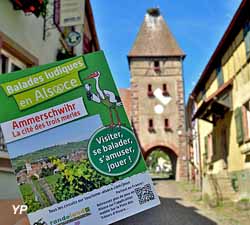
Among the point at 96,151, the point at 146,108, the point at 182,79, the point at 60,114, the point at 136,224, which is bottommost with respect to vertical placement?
the point at 136,224

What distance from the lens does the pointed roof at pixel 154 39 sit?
34.8 meters

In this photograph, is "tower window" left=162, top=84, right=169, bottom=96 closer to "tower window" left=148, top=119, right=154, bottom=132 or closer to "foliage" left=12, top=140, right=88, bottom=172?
"tower window" left=148, top=119, right=154, bottom=132

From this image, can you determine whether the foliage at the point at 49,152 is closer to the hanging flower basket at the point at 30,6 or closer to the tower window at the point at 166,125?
the hanging flower basket at the point at 30,6

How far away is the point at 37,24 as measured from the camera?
7570mm

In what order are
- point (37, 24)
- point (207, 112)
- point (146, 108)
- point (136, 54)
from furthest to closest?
point (136, 54), point (146, 108), point (207, 112), point (37, 24)

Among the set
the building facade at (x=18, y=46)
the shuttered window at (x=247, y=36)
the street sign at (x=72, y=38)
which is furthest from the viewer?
the shuttered window at (x=247, y=36)

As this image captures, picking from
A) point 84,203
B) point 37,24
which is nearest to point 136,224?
point 37,24

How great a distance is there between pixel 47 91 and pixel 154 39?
34297 millimetres

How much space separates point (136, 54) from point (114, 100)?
31899 mm

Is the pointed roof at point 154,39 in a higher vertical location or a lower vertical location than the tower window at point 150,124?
higher

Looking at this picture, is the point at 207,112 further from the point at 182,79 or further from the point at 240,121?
the point at 182,79

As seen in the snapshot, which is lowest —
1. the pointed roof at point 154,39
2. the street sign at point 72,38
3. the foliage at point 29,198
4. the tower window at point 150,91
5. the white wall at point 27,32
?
the foliage at point 29,198

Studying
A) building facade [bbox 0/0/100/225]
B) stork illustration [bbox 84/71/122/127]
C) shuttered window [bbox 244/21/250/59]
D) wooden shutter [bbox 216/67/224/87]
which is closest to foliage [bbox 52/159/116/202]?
stork illustration [bbox 84/71/122/127]

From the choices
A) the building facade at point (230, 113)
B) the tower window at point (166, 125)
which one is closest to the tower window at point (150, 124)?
the tower window at point (166, 125)
